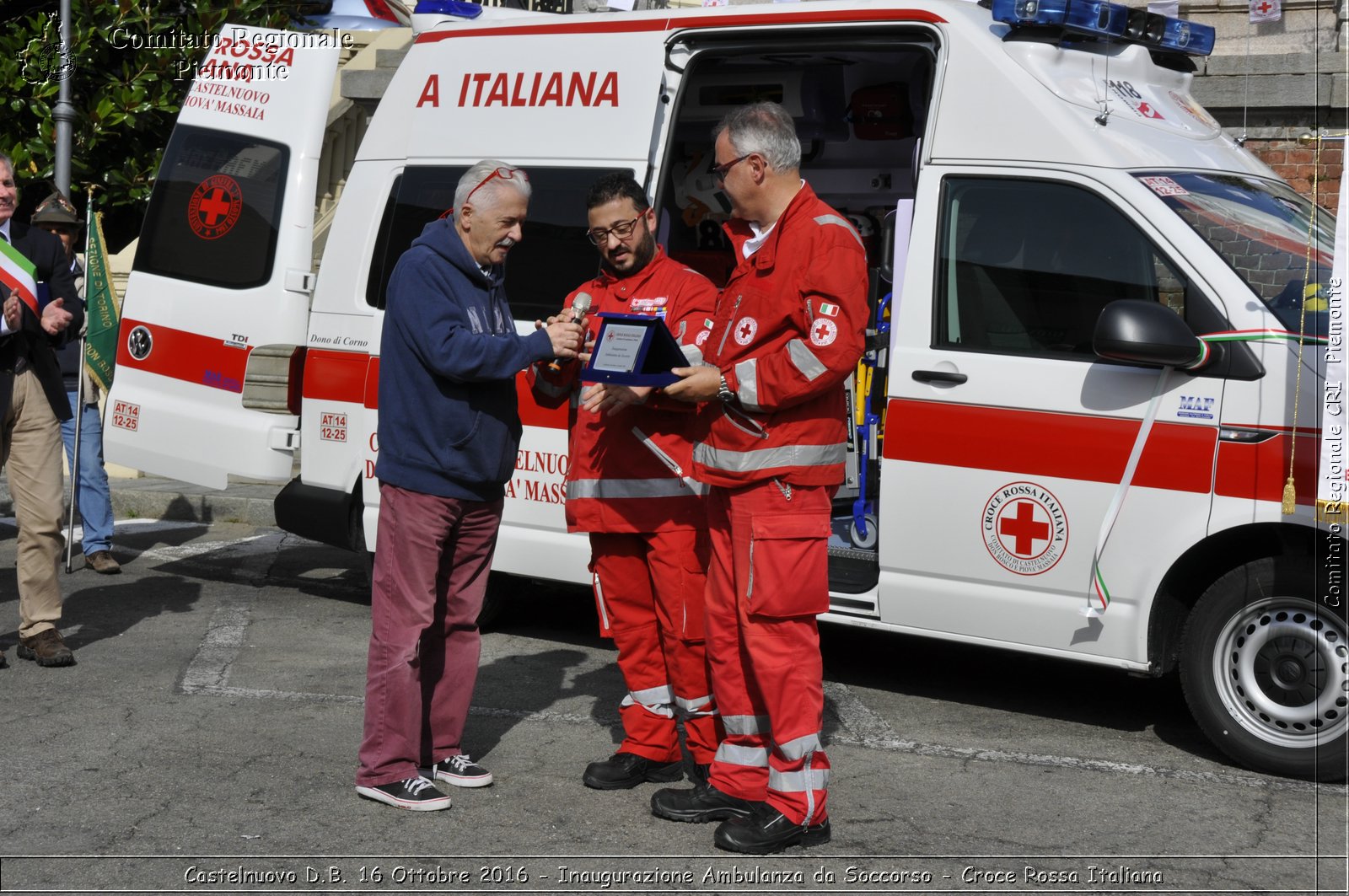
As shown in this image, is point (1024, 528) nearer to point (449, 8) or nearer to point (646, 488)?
point (646, 488)

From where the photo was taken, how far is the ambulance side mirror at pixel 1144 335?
4930mm

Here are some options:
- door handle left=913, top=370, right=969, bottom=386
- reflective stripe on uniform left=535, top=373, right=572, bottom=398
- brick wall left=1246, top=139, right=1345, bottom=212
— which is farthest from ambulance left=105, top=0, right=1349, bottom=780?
brick wall left=1246, top=139, right=1345, bottom=212

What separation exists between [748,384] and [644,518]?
0.73 metres

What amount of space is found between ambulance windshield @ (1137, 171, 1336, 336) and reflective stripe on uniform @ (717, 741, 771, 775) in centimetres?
222

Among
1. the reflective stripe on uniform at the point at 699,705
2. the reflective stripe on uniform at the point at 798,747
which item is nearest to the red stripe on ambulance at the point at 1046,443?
the reflective stripe on uniform at the point at 699,705

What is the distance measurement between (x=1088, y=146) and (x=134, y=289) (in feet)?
15.7

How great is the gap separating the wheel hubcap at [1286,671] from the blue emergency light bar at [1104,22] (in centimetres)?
222

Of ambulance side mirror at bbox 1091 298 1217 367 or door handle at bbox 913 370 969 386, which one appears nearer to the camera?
ambulance side mirror at bbox 1091 298 1217 367

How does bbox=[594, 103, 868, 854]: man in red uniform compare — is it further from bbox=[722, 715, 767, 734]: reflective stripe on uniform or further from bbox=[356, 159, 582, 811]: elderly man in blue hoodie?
bbox=[356, 159, 582, 811]: elderly man in blue hoodie

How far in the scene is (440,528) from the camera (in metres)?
4.69

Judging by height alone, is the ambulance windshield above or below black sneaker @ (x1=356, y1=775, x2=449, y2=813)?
above

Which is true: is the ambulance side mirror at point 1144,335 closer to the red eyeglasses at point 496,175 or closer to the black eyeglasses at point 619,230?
the black eyeglasses at point 619,230

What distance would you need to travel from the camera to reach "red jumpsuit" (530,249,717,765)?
484 cm

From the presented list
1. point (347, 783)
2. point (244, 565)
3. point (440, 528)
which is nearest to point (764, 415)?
point (440, 528)
